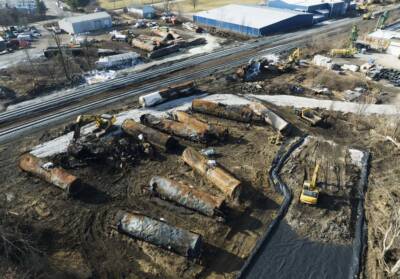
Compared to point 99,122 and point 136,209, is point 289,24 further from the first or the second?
point 136,209

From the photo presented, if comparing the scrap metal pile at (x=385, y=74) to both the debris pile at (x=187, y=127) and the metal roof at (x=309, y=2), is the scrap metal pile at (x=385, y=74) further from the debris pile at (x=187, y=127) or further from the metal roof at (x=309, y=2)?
the metal roof at (x=309, y=2)

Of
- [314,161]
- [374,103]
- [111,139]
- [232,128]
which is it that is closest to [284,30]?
[374,103]

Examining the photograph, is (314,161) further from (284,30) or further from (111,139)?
(284,30)

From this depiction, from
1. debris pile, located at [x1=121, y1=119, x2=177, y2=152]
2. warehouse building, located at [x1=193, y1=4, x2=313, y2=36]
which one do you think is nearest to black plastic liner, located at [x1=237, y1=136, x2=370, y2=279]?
debris pile, located at [x1=121, y1=119, x2=177, y2=152]

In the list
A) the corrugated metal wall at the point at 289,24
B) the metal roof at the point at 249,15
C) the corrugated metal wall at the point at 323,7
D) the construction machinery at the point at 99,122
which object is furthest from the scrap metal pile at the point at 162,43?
the corrugated metal wall at the point at 323,7

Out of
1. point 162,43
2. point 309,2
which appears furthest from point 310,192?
point 309,2

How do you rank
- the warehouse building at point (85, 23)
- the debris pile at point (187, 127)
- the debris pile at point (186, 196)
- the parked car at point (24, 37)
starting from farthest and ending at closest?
the warehouse building at point (85, 23)
the parked car at point (24, 37)
the debris pile at point (187, 127)
the debris pile at point (186, 196)
